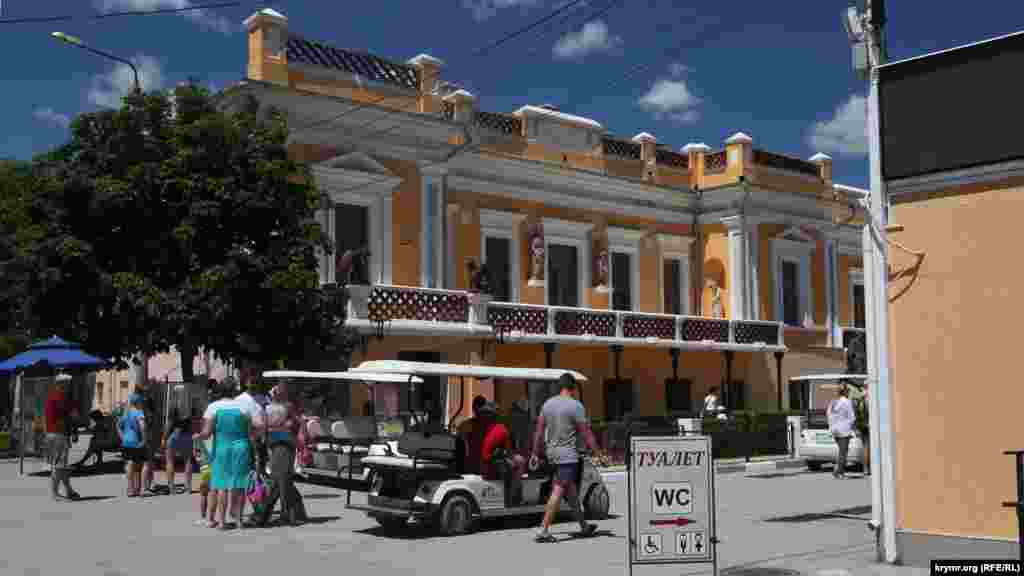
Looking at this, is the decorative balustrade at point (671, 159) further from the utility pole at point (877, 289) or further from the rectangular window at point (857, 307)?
the utility pole at point (877, 289)

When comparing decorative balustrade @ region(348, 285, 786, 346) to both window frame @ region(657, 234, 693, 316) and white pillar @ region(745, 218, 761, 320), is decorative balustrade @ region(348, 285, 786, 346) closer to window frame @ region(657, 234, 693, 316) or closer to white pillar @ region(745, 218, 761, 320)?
white pillar @ region(745, 218, 761, 320)

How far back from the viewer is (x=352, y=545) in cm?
1228

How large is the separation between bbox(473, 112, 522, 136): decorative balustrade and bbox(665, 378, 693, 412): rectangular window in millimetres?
9233

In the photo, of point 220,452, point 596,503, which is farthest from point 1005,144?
point 220,452

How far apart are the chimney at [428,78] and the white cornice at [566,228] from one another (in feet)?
18.2

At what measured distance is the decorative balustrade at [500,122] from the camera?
30.7 m

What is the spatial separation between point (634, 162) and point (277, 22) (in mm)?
13280

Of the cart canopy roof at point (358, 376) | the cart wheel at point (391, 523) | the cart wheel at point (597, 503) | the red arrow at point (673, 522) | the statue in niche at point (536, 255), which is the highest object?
the statue in niche at point (536, 255)

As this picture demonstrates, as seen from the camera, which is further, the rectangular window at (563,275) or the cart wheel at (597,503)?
the rectangular window at (563,275)

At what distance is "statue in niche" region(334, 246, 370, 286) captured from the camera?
25.3 m

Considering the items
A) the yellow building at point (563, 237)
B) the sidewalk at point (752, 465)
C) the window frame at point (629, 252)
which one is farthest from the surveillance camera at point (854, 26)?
the window frame at point (629, 252)

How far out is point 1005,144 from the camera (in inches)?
393

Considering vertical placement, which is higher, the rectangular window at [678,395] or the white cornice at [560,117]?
the white cornice at [560,117]

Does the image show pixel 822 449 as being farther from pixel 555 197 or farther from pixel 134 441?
pixel 134 441
